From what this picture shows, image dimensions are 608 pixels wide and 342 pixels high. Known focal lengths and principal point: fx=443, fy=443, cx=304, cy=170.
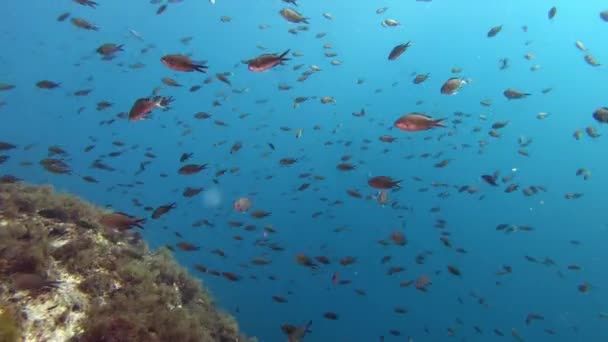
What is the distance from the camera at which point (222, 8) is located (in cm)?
5294

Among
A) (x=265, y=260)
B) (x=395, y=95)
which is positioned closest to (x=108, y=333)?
(x=265, y=260)

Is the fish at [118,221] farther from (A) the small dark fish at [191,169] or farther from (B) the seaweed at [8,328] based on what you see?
(A) the small dark fish at [191,169]

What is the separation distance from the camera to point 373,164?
61.7 m

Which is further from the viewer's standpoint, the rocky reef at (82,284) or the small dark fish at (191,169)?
the small dark fish at (191,169)

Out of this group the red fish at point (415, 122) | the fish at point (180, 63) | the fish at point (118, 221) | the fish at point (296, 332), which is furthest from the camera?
the fish at point (296, 332)

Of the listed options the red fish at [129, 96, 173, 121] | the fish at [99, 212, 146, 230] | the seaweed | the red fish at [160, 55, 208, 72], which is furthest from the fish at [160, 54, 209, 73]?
the seaweed

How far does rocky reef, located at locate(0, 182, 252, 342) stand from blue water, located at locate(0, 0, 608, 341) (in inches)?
1180

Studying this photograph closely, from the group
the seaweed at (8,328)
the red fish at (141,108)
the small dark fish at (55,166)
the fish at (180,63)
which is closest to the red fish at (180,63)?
the fish at (180,63)

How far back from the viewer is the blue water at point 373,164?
45656 millimetres

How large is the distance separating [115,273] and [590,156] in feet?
291

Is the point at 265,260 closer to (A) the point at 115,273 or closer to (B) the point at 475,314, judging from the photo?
(A) the point at 115,273

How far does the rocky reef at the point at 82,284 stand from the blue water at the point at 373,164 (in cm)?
2998

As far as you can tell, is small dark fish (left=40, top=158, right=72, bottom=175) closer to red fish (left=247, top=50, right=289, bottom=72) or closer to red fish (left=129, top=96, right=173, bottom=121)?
red fish (left=129, top=96, right=173, bottom=121)

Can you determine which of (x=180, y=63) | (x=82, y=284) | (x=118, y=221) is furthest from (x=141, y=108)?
(x=82, y=284)
